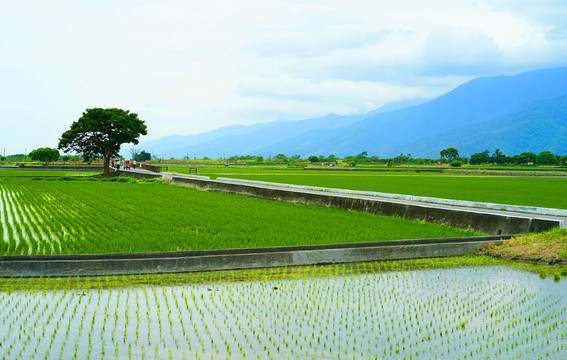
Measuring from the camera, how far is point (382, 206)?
16.8m

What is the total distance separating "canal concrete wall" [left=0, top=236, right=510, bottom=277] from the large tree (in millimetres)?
39585

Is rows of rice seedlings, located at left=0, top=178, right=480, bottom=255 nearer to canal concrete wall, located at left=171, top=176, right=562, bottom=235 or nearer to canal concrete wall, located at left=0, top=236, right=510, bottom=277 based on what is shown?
canal concrete wall, located at left=171, top=176, right=562, bottom=235

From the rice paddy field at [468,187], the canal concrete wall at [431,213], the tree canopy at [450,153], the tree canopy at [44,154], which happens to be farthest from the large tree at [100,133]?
the tree canopy at [450,153]

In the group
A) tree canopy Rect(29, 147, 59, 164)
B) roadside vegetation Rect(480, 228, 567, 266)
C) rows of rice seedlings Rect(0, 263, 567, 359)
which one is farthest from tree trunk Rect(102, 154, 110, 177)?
tree canopy Rect(29, 147, 59, 164)

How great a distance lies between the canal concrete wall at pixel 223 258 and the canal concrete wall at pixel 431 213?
2078 mm

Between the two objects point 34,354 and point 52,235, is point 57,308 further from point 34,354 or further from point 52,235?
point 52,235

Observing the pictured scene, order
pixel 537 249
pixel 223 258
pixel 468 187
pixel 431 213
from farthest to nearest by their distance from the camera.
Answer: pixel 468 187
pixel 431 213
pixel 537 249
pixel 223 258

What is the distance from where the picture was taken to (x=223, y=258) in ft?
28.5

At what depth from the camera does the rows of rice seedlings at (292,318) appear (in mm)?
5121

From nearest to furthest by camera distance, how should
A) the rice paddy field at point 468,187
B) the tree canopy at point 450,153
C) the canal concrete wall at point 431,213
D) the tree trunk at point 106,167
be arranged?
the canal concrete wall at point 431,213 → the rice paddy field at point 468,187 → the tree trunk at point 106,167 → the tree canopy at point 450,153

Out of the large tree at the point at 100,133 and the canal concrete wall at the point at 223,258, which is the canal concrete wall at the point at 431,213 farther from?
the large tree at the point at 100,133

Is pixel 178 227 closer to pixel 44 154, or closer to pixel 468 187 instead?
pixel 468 187

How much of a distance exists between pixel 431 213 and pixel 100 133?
38.7 m

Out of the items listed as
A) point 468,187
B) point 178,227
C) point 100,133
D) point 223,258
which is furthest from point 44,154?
point 223,258
